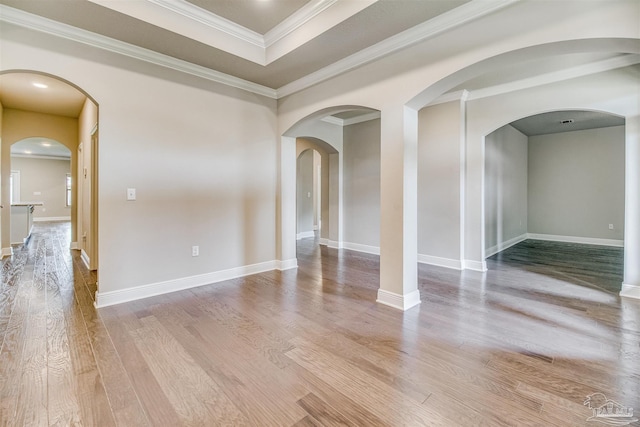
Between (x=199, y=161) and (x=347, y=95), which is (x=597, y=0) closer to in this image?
(x=347, y=95)

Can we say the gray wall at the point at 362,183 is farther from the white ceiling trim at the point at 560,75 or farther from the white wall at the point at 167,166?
the white wall at the point at 167,166

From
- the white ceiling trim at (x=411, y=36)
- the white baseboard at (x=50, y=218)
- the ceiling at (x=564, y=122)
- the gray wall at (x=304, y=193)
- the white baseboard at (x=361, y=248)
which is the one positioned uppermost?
the ceiling at (x=564, y=122)

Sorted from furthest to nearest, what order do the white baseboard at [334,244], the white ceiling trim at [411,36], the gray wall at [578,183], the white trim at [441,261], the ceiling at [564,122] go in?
the gray wall at [578,183], the white baseboard at [334,244], the ceiling at [564,122], the white trim at [441,261], the white ceiling trim at [411,36]

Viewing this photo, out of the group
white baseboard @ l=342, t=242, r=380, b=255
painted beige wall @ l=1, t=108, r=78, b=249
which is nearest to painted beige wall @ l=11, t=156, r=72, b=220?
painted beige wall @ l=1, t=108, r=78, b=249

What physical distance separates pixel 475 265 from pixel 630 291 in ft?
5.23

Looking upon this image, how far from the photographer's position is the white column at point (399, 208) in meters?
2.84

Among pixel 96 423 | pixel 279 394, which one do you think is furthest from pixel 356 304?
pixel 96 423

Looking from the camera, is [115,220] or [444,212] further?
[444,212]

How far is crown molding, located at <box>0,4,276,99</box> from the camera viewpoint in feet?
7.77

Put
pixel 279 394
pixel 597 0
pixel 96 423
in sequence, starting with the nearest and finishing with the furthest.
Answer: pixel 96 423, pixel 279 394, pixel 597 0

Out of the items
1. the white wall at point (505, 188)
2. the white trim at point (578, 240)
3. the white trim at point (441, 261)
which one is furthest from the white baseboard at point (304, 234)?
the white trim at point (578, 240)

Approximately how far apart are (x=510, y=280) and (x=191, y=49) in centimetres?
475

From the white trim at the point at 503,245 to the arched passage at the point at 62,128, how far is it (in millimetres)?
6252

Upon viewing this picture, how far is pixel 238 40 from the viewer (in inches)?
121
